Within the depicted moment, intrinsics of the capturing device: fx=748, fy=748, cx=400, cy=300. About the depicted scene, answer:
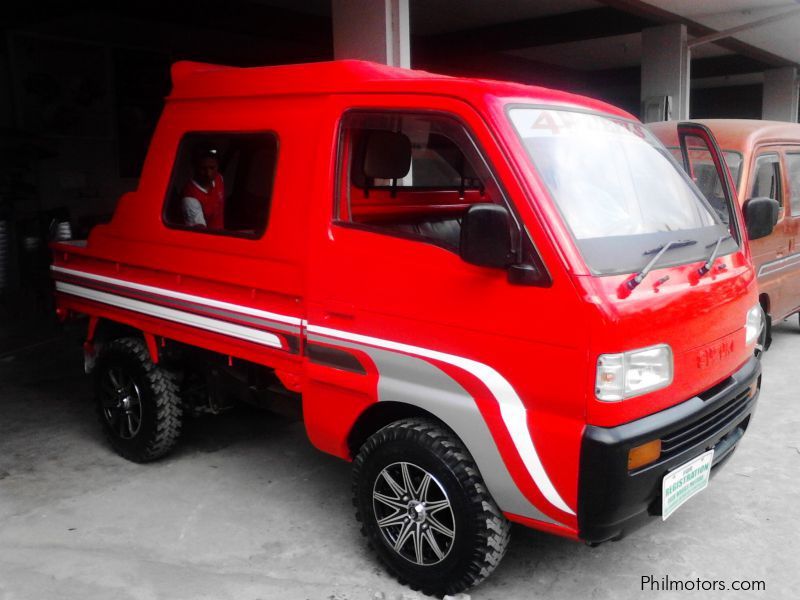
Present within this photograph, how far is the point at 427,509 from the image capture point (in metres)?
3.01

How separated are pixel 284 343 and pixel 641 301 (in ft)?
5.23

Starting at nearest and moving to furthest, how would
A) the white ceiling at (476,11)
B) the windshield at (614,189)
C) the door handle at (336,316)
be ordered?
the windshield at (614,189) → the door handle at (336,316) → the white ceiling at (476,11)

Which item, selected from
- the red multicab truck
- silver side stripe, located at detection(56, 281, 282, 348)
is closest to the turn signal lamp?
the red multicab truck

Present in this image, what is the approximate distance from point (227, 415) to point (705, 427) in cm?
344


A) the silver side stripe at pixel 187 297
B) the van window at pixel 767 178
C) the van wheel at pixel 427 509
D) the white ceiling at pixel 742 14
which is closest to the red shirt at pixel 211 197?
the silver side stripe at pixel 187 297

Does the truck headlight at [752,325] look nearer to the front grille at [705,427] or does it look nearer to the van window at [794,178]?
the front grille at [705,427]

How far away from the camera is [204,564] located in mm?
3373

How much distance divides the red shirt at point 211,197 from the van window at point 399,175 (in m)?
1.01

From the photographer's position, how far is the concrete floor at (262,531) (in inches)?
126

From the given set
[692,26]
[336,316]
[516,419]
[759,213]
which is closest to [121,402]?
[336,316]

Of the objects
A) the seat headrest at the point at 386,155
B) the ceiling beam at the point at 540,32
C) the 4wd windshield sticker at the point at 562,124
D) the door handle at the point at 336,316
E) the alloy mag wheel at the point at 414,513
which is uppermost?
the ceiling beam at the point at 540,32

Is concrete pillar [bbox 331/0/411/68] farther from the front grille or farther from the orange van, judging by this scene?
the front grille

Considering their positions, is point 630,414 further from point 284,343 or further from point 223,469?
point 223,469

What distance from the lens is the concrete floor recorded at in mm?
3201
